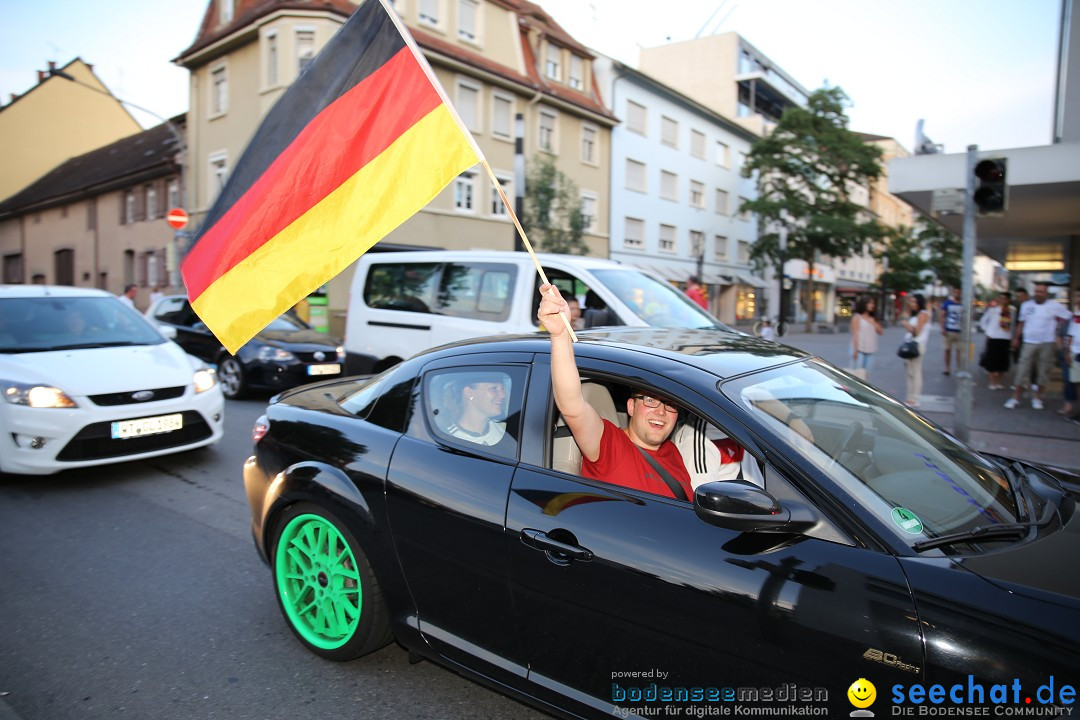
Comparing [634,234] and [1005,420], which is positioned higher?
[634,234]

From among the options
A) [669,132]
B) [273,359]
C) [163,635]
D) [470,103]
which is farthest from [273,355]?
[669,132]

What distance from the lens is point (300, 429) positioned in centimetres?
322

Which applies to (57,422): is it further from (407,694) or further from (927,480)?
(927,480)

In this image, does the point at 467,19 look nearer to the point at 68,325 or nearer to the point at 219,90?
the point at 219,90

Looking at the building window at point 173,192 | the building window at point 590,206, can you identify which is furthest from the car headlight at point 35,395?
the building window at point 590,206

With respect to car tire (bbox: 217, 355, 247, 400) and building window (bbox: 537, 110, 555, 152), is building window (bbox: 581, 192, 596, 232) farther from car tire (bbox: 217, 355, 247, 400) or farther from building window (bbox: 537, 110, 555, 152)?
car tire (bbox: 217, 355, 247, 400)

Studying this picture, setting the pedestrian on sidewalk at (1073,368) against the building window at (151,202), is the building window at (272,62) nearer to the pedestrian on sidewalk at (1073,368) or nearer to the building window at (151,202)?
the building window at (151,202)

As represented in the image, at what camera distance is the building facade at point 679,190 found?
32594mm

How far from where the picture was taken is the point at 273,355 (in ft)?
32.4

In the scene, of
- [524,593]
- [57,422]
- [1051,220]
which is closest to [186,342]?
[57,422]

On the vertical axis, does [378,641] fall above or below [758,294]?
below

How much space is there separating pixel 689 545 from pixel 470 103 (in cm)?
2525

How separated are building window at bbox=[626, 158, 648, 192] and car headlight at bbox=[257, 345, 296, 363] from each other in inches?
1017

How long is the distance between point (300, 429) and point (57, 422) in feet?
10.5
